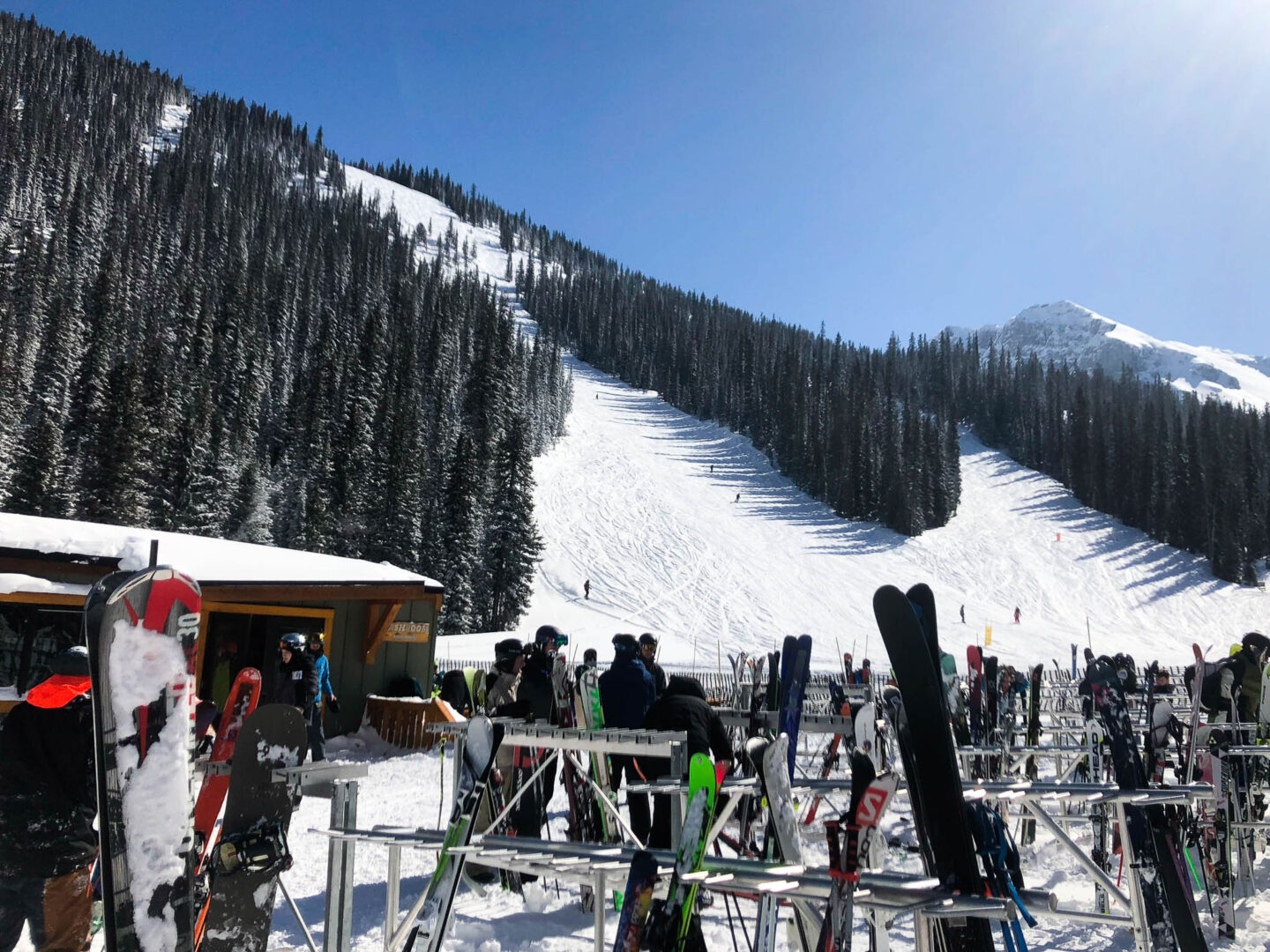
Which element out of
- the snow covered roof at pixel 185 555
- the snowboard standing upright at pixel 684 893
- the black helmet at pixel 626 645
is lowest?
the snowboard standing upright at pixel 684 893

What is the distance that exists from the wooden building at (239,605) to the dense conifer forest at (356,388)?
19.5m

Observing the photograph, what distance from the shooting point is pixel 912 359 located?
104125 mm

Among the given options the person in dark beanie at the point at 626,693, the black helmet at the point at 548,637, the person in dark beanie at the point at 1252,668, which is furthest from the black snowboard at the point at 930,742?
the person in dark beanie at the point at 1252,668

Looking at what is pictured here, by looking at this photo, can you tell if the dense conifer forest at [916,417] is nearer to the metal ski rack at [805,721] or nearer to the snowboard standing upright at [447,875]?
the metal ski rack at [805,721]

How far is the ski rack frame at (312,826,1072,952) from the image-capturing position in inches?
82.6

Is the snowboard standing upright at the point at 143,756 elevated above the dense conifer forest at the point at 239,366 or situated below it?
below

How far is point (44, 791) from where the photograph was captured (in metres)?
3.28

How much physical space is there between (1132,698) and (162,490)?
35.2 metres

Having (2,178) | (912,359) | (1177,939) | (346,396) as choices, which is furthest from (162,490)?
(912,359)

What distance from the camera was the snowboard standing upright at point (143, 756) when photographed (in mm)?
2287

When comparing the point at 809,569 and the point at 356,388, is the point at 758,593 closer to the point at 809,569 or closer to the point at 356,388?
the point at 809,569

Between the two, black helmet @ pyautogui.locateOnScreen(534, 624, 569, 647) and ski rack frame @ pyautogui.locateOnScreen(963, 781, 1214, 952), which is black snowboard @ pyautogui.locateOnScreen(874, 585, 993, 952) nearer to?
ski rack frame @ pyautogui.locateOnScreen(963, 781, 1214, 952)

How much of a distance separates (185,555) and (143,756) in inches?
385

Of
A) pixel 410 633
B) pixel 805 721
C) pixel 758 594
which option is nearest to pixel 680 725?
pixel 805 721
